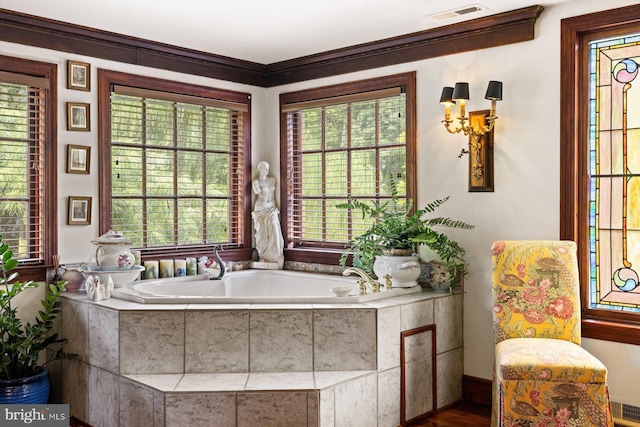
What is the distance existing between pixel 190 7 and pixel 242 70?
141cm

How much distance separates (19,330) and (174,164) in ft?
5.34

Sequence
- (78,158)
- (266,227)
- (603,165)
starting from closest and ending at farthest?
(603,165) < (78,158) < (266,227)

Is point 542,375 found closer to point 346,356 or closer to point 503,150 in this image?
point 346,356

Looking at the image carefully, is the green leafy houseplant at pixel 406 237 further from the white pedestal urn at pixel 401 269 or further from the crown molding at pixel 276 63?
the crown molding at pixel 276 63

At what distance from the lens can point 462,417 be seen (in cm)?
373

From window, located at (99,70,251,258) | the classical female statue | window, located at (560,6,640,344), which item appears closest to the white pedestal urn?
window, located at (560,6,640,344)

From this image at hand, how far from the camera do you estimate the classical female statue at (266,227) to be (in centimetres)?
505

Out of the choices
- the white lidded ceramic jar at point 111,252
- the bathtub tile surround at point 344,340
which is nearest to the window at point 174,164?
the white lidded ceramic jar at point 111,252

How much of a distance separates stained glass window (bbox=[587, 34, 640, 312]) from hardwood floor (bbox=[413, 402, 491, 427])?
891 mm

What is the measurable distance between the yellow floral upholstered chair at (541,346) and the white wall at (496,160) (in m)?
0.28

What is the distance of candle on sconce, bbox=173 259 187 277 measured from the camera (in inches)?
178

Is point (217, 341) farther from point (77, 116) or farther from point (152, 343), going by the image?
point (77, 116)

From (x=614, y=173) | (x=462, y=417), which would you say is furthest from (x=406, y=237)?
(x=614, y=173)

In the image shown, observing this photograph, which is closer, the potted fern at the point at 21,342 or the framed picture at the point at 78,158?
the potted fern at the point at 21,342
